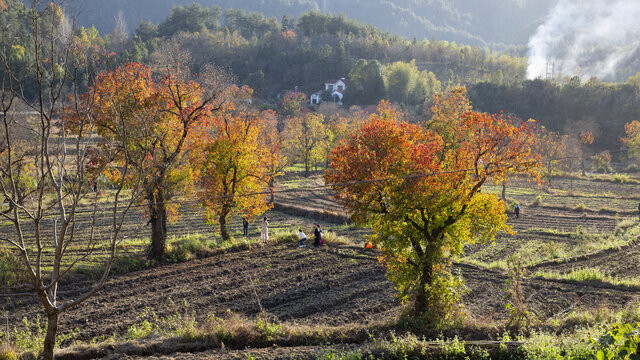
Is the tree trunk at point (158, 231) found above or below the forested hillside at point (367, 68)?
below

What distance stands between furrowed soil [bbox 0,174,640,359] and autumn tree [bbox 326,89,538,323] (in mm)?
997

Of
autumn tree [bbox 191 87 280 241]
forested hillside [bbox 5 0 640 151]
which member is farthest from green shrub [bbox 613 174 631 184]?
autumn tree [bbox 191 87 280 241]

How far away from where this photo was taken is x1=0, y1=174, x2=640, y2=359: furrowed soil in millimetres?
15039

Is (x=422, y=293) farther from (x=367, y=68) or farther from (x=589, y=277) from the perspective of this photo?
(x=367, y=68)

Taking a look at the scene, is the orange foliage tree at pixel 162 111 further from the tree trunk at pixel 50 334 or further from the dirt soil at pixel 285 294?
the tree trunk at pixel 50 334

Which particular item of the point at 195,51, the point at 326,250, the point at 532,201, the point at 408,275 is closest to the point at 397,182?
the point at 408,275

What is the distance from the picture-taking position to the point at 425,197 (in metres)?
13.3

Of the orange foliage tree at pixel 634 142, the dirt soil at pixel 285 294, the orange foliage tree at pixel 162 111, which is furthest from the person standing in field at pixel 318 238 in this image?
the orange foliage tree at pixel 634 142

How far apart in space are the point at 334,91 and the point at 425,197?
94.4m

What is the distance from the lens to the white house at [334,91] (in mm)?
103812

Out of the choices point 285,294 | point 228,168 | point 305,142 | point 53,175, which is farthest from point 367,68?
point 53,175

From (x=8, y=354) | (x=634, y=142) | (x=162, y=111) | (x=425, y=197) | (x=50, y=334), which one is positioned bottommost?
(x=8, y=354)

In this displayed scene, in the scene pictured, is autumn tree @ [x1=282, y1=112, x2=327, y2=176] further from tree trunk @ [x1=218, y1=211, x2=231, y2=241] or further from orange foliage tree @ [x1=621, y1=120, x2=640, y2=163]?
orange foliage tree @ [x1=621, y1=120, x2=640, y2=163]

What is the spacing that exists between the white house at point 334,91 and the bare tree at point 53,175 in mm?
64380
